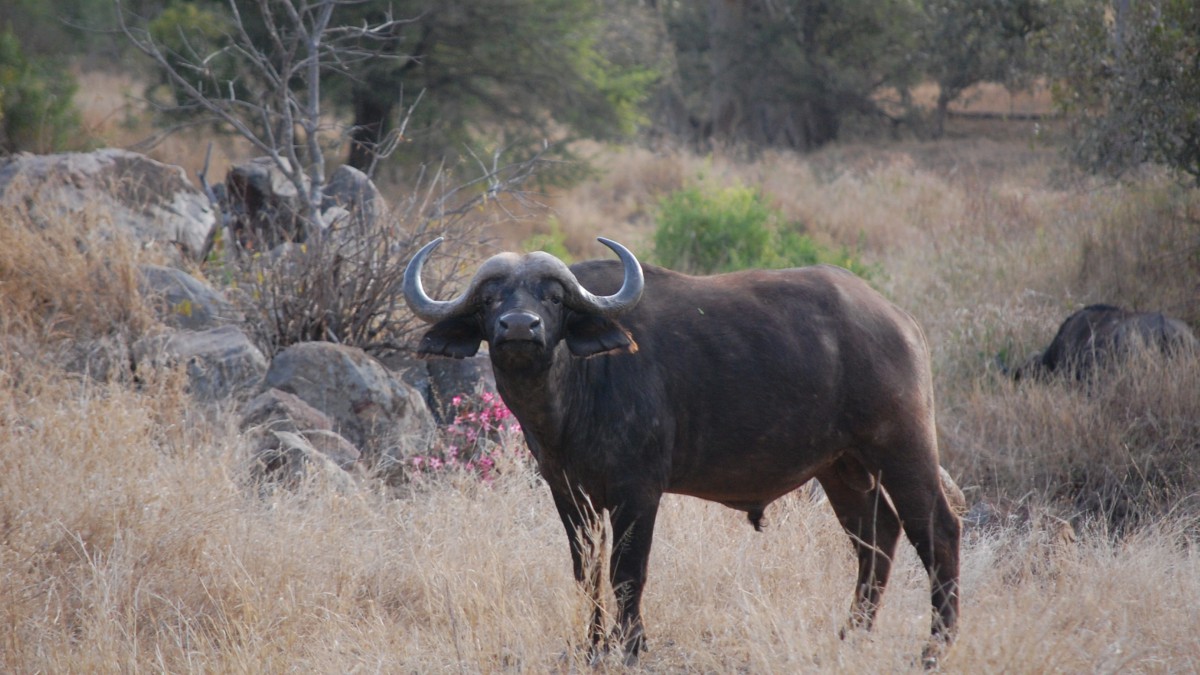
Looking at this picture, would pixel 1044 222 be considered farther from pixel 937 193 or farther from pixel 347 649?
pixel 347 649

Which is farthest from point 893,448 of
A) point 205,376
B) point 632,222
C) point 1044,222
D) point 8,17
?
point 8,17

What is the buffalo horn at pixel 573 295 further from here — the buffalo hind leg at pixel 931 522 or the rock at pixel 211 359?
the rock at pixel 211 359

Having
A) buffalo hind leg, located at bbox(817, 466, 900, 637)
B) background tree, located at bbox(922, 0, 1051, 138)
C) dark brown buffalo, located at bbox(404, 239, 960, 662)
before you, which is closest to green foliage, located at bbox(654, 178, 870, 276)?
buffalo hind leg, located at bbox(817, 466, 900, 637)

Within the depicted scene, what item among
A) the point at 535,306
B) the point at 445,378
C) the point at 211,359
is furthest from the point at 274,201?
the point at 535,306

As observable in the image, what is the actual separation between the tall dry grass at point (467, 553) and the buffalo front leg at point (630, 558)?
0.21m

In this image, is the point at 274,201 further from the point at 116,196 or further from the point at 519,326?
the point at 519,326

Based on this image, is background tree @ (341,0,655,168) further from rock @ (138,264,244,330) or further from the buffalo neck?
the buffalo neck

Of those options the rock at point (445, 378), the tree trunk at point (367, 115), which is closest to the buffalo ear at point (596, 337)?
the rock at point (445, 378)

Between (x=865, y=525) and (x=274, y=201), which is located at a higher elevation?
(x=865, y=525)

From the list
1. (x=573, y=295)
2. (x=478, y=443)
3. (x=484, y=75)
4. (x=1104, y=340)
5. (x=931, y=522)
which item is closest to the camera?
(x=573, y=295)

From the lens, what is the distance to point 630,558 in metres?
4.43

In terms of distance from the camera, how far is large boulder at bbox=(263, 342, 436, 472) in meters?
7.55

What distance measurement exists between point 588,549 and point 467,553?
4.51ft

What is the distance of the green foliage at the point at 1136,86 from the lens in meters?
9.88
